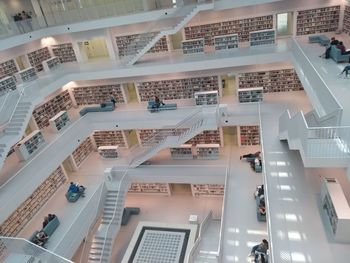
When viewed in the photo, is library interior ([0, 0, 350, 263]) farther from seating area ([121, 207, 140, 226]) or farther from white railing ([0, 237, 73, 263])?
seating area ([121, 207, 140, 226])

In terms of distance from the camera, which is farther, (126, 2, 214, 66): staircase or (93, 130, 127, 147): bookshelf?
(93, 130, 127, 147): bookshelf

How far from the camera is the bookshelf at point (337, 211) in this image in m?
7.16

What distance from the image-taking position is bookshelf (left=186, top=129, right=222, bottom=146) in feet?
54.1

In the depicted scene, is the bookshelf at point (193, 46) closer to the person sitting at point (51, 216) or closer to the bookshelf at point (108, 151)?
the bookshelf at point (108, 151)

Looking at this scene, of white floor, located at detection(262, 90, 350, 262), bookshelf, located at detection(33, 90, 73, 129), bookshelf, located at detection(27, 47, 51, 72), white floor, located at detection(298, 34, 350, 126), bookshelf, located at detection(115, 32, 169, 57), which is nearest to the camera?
white floor, located at detection(262, 90, 350, 262)

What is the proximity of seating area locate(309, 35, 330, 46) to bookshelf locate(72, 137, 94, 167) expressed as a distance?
46.5ft

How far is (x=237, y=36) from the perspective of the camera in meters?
15.7

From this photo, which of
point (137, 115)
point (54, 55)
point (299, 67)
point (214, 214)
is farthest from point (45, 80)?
point (299, 67)

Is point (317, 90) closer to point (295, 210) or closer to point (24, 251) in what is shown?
point (295, 210)

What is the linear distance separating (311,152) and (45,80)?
14.5 m

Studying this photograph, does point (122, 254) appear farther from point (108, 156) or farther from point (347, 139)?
point (347, 139)

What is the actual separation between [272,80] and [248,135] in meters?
3.39

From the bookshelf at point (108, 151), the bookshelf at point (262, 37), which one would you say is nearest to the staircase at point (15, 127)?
the bookshelf at point (108, 151)

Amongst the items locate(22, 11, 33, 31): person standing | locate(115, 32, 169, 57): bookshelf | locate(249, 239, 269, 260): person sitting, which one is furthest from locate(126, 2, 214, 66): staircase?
locate(249, 239, 269, 260): person sitting
